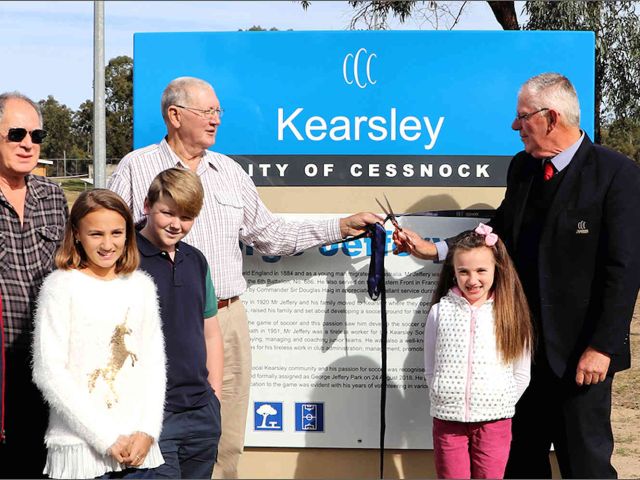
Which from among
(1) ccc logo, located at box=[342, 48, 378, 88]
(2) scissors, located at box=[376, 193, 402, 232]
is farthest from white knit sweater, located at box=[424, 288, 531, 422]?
(1) ccc logo, located at box=[342, 48, 378, 88]

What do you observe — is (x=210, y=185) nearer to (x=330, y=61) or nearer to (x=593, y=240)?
(x=330, y=61)

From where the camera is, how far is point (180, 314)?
340 centimetres

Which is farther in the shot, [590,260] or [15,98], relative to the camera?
[590,260]

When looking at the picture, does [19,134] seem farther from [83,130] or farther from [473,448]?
[83,130]

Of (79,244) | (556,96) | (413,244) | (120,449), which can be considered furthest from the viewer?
(413,244)

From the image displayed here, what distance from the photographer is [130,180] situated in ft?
13.0

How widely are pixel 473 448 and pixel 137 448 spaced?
1.52m

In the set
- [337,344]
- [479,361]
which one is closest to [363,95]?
[337,344]

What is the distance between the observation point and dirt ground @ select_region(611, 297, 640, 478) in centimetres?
608

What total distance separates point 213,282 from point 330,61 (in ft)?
4.44

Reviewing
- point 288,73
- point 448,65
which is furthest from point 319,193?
point 448,65

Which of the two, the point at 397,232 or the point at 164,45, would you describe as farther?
the point at 164,45

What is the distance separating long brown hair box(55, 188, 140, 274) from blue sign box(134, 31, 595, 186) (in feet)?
4.80

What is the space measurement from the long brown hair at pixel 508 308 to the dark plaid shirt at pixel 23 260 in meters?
1.72
